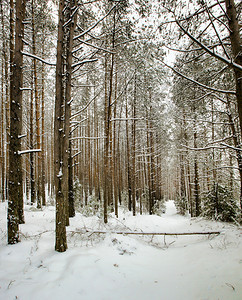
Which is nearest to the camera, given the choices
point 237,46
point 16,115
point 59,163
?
point 237,46

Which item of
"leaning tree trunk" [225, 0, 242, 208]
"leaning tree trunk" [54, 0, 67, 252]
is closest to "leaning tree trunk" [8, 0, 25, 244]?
"leaning tree trunk" [54, 0, 67, 252]

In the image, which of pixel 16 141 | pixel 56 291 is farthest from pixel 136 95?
pixel 56 291

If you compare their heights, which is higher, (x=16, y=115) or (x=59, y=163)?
(x=16, y=115)

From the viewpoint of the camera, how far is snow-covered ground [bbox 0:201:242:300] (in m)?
2.35

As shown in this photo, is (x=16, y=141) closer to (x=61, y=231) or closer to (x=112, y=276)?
(x=61, y=231)

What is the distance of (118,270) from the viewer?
2977 mm

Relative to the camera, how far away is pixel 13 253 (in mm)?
3328

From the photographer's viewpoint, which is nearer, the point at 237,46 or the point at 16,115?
the point at 237,46

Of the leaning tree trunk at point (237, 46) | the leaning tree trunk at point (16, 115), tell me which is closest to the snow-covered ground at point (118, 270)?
the leaning tree trunk at point (16, 115)

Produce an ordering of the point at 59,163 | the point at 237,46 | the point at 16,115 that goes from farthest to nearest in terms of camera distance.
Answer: the point at 16,115 < the point at 59,163 < the point at 237,46

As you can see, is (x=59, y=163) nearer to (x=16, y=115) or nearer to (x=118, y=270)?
(x=16, y=115)

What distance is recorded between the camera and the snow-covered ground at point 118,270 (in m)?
2.35

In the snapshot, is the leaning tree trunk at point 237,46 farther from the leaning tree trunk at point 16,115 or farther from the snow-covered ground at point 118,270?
the leaning tree trunk at point 16,115

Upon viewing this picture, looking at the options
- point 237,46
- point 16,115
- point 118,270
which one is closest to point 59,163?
point 16,115
